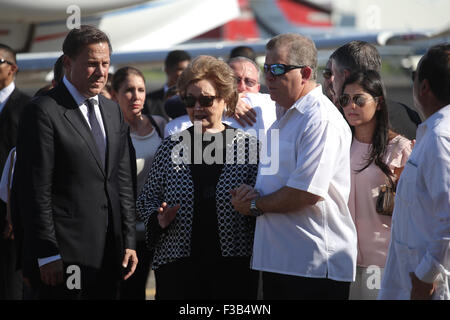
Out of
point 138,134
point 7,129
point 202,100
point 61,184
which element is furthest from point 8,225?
point 202,100

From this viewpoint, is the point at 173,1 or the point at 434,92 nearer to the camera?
the point at 434,92

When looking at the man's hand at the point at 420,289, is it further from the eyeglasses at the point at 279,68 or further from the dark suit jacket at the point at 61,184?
the dark suit jacket at the point at 61,184

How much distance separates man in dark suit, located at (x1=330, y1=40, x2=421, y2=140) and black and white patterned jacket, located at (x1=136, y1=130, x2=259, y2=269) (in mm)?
646

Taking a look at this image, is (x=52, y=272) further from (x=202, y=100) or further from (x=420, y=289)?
(x=420, y=289)

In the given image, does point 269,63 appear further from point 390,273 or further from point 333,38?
point 333,38

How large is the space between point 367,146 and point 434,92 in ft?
3.17

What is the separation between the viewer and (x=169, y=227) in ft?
11.0

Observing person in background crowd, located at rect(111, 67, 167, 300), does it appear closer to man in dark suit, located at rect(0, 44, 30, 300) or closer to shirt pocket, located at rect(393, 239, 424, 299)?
man in dark suit, located at rect(0, 44, 30, 300)

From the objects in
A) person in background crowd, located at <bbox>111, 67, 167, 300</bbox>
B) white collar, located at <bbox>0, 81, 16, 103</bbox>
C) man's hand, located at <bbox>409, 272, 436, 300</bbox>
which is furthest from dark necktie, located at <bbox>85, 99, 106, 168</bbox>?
white collar, located at <bbox>0, 81, 16, 103</bbox>

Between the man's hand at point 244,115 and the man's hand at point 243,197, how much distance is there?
943mm

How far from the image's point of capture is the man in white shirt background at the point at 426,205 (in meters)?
2.42
